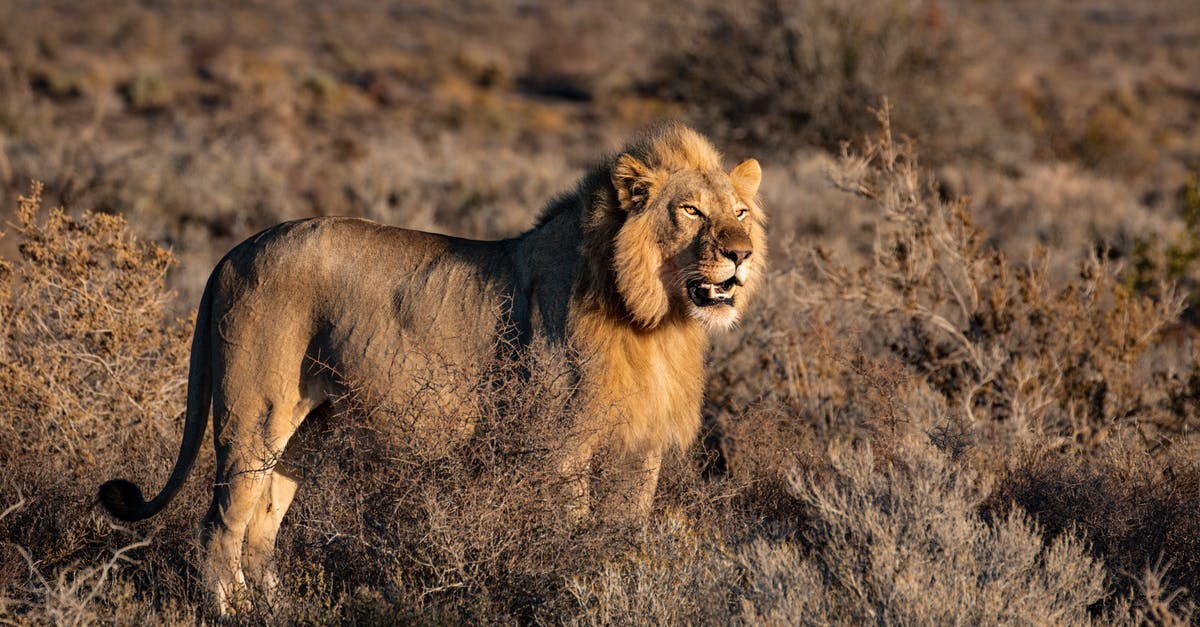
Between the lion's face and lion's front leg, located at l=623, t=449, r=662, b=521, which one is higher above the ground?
the lion's face

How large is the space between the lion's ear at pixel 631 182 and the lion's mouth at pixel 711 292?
476 millimetres

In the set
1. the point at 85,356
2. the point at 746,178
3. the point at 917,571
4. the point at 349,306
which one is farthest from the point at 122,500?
the point at 917,571

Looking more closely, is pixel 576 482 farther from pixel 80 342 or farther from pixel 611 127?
pixel 611 127

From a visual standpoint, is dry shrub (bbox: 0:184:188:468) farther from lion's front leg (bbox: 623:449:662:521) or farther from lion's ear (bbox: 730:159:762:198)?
lion's ear (bbox: 730:159:762:198)

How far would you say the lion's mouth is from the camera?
5.34 m

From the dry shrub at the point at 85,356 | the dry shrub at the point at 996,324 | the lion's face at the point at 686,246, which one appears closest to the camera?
the lion's face at the point at 686,246

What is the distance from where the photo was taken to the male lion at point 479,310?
534cm

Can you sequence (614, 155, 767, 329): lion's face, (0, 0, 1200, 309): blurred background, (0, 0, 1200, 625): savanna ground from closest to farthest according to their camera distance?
(0, 0, 1200, 625): savanna ground
(614, 155, 767, 329): lion's face
(0, 0, 1200, 309): blurred background

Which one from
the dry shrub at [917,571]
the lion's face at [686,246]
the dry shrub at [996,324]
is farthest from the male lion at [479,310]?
the dry shrub at [996,324]

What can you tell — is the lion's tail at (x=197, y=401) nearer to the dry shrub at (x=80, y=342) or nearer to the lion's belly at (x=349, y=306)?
the lion's belly at (x=349, y=306)

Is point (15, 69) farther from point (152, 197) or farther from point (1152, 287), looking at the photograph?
point (1152, 287)

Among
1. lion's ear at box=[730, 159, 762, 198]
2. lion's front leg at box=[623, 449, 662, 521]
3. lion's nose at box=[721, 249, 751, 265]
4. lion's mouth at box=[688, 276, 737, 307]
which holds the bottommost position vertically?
lion's front leg at box=[623, 449, 662, 521]

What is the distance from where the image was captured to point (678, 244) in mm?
5398

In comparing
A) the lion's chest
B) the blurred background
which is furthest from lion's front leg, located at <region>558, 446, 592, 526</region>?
the blurred background
